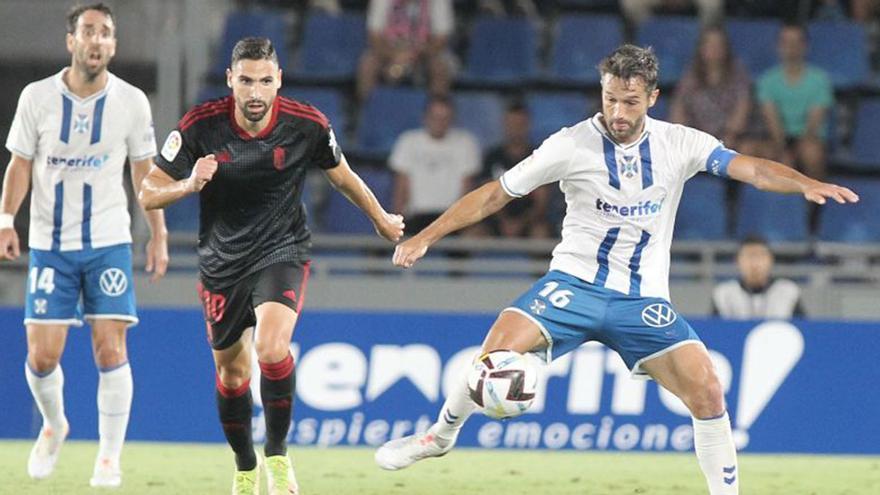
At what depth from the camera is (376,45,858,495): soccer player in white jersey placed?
6.94 metres

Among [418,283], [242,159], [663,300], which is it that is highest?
[242,159]

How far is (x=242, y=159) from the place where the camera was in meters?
7.20

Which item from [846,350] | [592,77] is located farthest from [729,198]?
[846,350]

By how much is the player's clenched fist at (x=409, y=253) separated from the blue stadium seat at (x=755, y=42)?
7.77 meters

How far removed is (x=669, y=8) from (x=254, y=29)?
135 inches

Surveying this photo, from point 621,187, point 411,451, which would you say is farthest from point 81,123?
point 621,187

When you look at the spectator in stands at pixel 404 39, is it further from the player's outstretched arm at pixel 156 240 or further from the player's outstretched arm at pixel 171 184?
the player's outstretched arm at pixel 171 184

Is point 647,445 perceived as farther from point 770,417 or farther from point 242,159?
point 242,159

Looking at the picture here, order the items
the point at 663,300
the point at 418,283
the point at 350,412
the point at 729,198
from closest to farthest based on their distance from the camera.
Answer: the point at 663,300 → the point at 350,412 → the point at 418,283 → the point at 729,198

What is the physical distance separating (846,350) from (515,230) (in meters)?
2.55

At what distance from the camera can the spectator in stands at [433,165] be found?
492 inches

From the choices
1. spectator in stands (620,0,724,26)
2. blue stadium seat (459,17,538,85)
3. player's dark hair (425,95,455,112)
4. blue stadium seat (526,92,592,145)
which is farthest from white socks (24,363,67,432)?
spectator in stands (620,0,724,26)

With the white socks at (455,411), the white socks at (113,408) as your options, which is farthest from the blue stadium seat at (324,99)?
the white socks at (455,411)

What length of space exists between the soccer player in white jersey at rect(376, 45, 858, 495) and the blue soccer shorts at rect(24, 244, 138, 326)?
2046 millimetres
